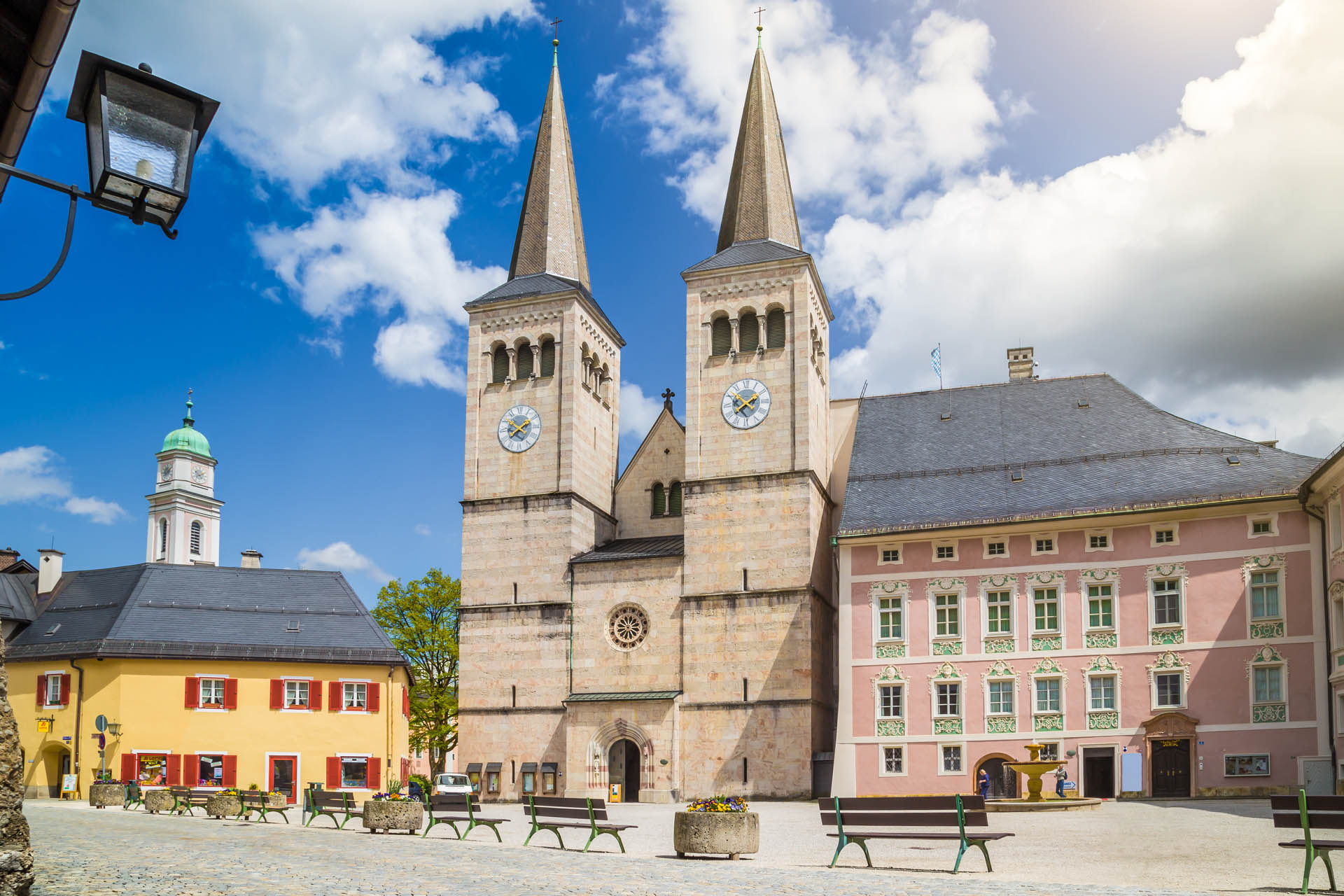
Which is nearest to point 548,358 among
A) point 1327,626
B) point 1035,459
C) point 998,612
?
point 1035,459

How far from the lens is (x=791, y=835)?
24328 mm

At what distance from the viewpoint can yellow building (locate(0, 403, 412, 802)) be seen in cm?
4447

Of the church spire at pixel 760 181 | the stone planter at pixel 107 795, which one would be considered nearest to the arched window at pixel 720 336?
the church spire at pixel 760 181

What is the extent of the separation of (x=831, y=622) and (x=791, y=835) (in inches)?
948

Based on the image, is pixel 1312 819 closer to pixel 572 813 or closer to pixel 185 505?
pixel 572 813

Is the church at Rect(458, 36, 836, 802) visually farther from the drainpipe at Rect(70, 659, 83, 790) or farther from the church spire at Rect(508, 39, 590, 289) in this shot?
the drainpipe at Rect(70, 659, 83, 790)

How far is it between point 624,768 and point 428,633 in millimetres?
17180

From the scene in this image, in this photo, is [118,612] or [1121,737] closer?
[1121,737]

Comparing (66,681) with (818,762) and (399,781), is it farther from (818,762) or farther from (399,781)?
(818,762)

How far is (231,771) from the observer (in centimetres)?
4503

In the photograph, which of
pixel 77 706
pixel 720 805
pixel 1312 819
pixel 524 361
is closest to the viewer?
pixel 1312 819

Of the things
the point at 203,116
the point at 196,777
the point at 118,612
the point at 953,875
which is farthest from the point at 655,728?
the point at 203,116

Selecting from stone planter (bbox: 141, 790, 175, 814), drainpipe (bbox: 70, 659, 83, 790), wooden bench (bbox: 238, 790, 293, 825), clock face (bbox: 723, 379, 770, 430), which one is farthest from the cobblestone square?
clock face (bbox: 723, 379, 770, 430)

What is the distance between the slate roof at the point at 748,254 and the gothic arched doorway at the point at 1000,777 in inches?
794
